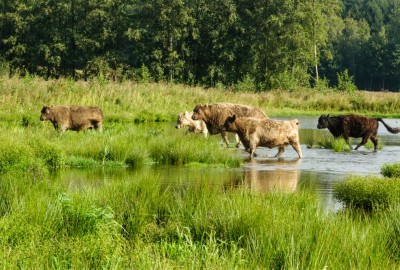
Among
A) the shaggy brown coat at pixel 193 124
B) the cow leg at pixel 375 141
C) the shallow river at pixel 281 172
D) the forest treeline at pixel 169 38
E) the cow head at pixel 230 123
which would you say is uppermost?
the forest treeline at pixel 169 38

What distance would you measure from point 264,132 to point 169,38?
5535 centimetres

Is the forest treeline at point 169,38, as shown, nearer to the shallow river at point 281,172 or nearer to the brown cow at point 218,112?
the brown cow at point 218,112

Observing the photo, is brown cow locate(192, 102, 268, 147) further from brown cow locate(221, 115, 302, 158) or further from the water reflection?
the water reflection

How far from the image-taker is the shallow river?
1356 cm

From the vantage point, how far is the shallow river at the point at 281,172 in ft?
44.5

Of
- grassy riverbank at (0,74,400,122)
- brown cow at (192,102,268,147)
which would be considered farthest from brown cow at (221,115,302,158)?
grassy riverbank at (0,74,400,122)

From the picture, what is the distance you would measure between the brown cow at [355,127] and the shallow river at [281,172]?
2.43 feet

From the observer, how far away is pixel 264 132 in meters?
18.9

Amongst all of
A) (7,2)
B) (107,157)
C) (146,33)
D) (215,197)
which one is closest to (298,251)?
(215,197)

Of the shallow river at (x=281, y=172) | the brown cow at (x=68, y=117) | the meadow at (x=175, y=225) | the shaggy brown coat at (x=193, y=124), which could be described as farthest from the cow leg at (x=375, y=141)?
the brown cow at (x=68, y=117)

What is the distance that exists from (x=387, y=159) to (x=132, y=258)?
14.4 m

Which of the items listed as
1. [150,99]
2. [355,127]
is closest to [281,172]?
[355,127]

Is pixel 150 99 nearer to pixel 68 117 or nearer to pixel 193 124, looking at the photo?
pixel 193 124

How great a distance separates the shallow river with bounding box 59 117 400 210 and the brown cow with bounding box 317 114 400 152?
741 millimetres
